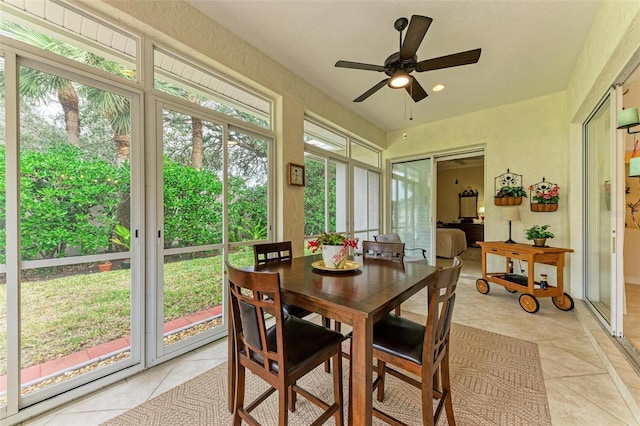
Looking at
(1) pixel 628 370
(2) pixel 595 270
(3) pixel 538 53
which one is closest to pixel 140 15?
(3) pixel 538 53

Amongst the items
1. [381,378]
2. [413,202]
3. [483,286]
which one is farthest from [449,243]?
[381,378]

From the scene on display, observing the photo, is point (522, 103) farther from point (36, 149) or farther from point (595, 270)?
point (36, 149)

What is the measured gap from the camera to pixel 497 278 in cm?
361

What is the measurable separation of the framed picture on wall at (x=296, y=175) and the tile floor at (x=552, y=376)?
6.19 ft

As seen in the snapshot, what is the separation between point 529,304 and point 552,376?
1470mm

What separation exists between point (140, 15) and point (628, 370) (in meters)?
4.32

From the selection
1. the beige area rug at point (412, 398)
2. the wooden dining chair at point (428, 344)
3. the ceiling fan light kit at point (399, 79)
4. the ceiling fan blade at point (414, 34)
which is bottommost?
the beige area rug at point (412, 398)

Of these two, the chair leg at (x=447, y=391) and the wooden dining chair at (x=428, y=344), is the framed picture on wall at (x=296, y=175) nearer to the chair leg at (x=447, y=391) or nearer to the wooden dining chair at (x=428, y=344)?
the wooden dining chair at (x=428, y=344)

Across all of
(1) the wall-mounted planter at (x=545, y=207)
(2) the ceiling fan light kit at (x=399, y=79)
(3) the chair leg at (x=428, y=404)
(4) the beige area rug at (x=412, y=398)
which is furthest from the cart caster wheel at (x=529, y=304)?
(2) the ceiling fan light kit at (x=399, y=79)

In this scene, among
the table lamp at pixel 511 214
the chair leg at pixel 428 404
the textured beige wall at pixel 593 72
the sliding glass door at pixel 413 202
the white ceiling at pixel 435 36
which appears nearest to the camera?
the chair leg at pixel 428 404

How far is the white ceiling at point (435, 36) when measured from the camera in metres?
2.24

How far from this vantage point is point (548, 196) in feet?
12.1

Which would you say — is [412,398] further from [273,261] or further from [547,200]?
[547,200]

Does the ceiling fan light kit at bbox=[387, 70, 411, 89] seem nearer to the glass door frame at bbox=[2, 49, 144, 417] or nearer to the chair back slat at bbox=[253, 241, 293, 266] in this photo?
the chair back slat at bbox=[253, 241, 293, 266]
